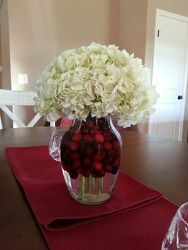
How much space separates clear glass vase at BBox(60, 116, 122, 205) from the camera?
1.96 ft

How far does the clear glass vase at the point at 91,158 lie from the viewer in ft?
1.96

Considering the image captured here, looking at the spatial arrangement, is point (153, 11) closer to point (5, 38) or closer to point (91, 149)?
point (5, 38)

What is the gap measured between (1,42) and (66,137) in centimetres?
369

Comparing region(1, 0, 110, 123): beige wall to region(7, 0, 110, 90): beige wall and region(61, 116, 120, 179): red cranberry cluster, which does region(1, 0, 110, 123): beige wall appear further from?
region(61, 116, 120, 179): red cranberry cluster

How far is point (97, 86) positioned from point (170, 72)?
3194 millimetres

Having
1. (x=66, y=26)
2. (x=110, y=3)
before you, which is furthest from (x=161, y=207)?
(x=110, y=3)

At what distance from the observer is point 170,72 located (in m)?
3.47

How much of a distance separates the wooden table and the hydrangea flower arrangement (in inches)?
10.7

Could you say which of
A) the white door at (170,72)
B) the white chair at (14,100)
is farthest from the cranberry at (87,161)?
the white door at (170,72)

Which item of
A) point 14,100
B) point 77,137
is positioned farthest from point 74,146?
point 14,100

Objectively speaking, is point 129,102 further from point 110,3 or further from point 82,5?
point 110,3

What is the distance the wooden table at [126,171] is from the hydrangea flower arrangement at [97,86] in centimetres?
27

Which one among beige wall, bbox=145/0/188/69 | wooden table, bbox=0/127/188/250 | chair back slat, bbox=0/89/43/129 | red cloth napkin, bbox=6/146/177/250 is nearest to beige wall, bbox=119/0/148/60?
beige wall, bbox=145/0/188/69

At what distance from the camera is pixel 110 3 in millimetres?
3555
